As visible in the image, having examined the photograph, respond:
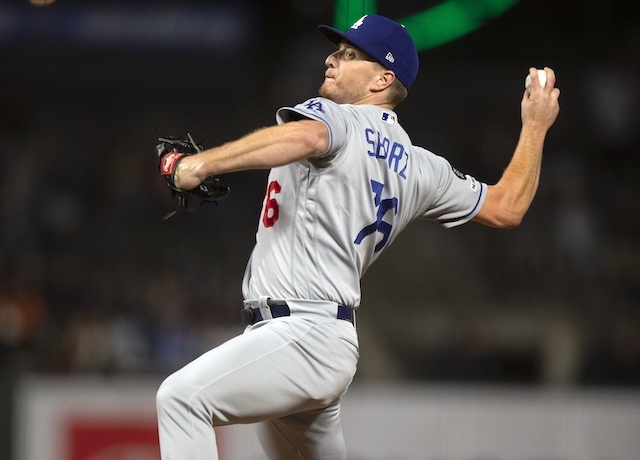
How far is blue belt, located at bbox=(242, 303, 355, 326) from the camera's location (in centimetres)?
319

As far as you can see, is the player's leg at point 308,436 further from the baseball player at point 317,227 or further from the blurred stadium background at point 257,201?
the blurred stadium background at point 257,201

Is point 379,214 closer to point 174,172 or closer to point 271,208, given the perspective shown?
point 271,208

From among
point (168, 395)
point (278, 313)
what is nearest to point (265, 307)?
point (278, 313)

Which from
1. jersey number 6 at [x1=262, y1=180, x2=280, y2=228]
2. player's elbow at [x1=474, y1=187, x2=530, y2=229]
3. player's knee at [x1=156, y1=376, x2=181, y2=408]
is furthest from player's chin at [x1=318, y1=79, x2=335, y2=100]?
player's knee at [x1=156, y1=376, x2=181, y2=408]

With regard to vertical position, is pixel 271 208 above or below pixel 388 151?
below

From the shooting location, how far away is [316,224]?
10.5ft

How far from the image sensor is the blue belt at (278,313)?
126 inches

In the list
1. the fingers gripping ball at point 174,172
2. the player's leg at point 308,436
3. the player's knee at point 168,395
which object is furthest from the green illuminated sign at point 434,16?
the player's knee at point 168,395

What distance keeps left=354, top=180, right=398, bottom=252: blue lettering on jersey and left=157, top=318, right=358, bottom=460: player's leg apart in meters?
0.32

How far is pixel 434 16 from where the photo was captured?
616cm

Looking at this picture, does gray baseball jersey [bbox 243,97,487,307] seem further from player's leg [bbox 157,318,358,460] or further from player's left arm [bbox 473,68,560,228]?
player's left arm [bbox 473,68,560,228]

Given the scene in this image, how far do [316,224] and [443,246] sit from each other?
573 cm

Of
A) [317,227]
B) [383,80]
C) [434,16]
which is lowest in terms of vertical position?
[317,227]

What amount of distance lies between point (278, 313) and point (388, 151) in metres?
0.66
